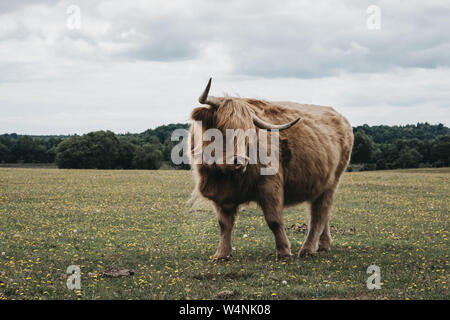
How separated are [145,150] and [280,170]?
64.2 metres

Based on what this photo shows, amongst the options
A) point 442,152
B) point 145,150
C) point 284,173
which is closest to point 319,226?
point 284,173

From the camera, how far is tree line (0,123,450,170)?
68.6 metres

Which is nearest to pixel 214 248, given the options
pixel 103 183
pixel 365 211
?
pixel 365 211

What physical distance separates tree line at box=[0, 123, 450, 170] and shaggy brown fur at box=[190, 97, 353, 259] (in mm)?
53044

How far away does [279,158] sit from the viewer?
9109 millimetres

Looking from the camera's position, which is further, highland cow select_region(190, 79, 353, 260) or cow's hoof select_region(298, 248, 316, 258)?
cow's hoof select_region(298, 248, 316, 258)

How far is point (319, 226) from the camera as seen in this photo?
10.3 m

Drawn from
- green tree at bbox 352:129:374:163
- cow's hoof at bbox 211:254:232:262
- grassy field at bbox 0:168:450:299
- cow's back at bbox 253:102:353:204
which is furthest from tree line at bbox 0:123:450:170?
cow's hoof at bbox 211:254:232:262

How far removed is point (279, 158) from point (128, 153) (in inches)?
2585

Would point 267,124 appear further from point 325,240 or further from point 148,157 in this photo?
point 148,157

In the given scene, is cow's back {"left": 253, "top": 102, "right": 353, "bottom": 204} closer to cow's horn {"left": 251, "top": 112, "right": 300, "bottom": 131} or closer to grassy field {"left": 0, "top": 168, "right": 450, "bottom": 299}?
cow's horn {"left": 251, "top": 112, "right": 300, "bottom": 131}

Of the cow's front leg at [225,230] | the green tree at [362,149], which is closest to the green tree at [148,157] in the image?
the green tree at [362,149]

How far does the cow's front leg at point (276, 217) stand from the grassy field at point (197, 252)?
0.94 ft
